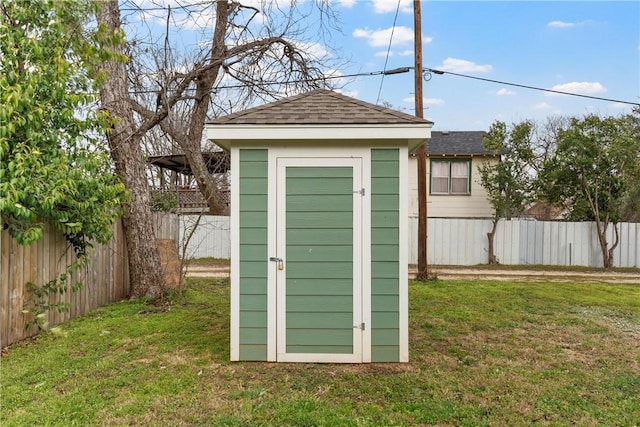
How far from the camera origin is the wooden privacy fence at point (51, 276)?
3895mm

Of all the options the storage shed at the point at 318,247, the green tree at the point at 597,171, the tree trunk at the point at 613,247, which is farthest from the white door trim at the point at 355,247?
the tree trunk at the point at 613,247

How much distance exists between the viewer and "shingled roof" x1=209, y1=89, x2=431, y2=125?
3.54 m

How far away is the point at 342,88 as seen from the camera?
8.61 metres

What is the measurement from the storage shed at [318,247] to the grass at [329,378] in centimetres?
26

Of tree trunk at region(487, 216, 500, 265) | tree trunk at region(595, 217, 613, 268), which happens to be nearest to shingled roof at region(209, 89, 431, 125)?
tree trunk at region(487, 216, 500, 265)

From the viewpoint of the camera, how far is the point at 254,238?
143 inches

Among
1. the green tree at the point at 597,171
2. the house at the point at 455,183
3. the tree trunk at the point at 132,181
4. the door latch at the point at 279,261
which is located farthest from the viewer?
the house at the point at 455,183

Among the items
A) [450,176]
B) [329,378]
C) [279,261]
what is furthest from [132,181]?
[450,176]

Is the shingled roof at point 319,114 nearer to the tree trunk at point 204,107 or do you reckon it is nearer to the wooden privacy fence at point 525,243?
the tree trunk at point 204,107

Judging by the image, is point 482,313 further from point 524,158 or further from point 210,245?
point 210,245

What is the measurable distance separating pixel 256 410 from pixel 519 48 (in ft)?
38.1

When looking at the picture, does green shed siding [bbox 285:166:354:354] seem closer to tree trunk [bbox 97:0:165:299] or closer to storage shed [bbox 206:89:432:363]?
storage shed [bbox 206:89:432:363]

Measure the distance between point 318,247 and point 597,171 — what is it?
35.2 ft

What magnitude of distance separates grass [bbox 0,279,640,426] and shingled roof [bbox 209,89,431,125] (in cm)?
227
